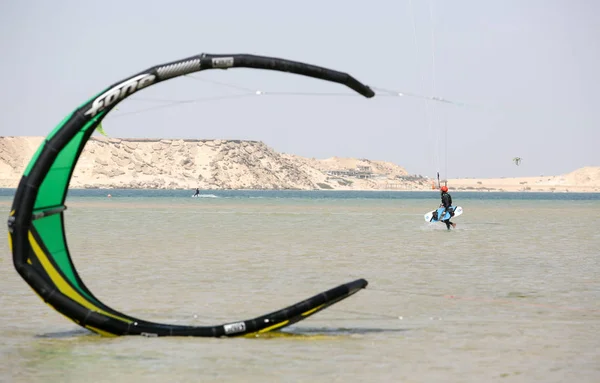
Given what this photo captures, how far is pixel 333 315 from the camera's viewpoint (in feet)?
49.9

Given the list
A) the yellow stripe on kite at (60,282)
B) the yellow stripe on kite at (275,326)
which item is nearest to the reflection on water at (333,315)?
the yellow stripe on kite at (275,326)

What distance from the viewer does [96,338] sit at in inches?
506

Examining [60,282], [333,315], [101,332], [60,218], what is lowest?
[333,315]

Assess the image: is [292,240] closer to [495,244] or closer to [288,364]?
[495,244]

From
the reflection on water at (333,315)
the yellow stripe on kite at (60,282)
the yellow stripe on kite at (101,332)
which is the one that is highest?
the yellow stripe on kite at (60,282)

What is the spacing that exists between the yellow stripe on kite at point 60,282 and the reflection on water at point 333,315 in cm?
43

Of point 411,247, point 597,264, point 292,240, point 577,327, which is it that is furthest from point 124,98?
point 292,240

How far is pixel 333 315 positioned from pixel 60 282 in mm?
4541

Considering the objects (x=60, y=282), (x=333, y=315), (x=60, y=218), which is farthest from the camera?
(x=333, y=315)

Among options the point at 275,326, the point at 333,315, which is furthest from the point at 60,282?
the point at 333,315

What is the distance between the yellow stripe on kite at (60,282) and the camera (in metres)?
12.4

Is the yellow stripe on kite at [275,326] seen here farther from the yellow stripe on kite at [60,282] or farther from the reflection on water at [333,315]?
the yellow stripe on kite at [60,282]

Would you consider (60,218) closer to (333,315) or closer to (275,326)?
(275,326)

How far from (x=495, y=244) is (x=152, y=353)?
72.6ft
